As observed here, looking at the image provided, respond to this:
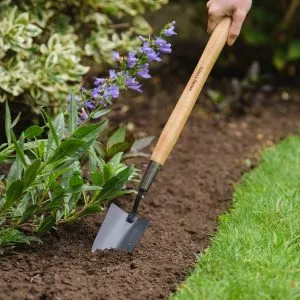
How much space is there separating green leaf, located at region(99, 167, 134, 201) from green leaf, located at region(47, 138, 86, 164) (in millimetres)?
261

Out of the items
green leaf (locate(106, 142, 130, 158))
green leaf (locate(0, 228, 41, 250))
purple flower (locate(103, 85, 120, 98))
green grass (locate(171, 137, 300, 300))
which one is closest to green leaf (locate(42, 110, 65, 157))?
purple flower (locate(103, 85, 120, 98))

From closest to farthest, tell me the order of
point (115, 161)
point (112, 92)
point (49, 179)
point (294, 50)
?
1. point (49, 179)
2. point (112, 92)
3. point (115, 161)
4. point (294, 50)

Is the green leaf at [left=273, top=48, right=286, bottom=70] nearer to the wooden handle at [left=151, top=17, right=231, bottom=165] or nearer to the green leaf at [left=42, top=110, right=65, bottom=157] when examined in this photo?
the wooden handle at [left=151, top=17, right=231, bottom=165]

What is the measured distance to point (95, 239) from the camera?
2.93 meters

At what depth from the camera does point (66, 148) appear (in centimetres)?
263

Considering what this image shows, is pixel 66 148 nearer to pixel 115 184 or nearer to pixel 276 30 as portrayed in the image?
pixel 115 184

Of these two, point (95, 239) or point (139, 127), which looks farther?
point (139, 127)

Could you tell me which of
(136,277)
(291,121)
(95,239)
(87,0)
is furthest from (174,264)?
(291,121)

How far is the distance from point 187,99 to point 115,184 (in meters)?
0.51

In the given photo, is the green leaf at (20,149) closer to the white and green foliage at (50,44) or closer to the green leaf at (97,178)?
the green leaf at (97,178)

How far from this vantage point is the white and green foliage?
3.75 m

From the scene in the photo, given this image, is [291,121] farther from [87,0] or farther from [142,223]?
[142,223]

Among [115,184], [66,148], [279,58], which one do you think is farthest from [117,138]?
[279,58]

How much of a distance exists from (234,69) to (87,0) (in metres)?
2.46
